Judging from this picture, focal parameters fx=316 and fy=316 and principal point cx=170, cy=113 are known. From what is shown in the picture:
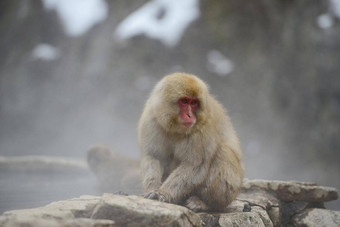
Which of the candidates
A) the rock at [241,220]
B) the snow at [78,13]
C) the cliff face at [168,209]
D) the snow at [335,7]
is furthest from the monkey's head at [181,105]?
the snow at [78,13]

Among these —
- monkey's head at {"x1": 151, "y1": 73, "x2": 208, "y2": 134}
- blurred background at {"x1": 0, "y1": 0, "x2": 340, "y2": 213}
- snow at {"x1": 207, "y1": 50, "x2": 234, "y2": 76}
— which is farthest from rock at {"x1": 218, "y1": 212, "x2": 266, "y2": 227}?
snow at {"x1": 207, "y1": 50, "x2": 234, "y2": 76}

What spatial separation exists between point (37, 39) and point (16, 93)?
173cm

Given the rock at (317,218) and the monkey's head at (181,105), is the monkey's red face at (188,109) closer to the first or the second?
the monkey's head at (181,105)

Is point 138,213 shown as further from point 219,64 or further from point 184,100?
point 219,64

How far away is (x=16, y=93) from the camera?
8.55 metres

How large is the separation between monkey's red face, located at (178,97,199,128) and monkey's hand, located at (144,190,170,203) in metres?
0.67

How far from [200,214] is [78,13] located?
8097mm

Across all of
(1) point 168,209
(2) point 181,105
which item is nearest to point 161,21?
(2) point 181,105

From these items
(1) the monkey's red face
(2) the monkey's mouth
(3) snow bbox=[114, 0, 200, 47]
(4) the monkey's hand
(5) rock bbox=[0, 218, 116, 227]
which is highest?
(3) snow bbox=[114, 0, 200, 47]

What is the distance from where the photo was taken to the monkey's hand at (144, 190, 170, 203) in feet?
9.40

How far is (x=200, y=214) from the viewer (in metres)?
2.96

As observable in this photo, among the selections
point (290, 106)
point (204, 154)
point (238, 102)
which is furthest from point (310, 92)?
point (204, 154)

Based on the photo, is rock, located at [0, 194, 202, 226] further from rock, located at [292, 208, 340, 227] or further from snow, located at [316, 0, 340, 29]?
snow, located at [316, 0, 340, 29]

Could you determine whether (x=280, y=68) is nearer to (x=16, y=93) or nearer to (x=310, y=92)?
(x=310, y=92)
